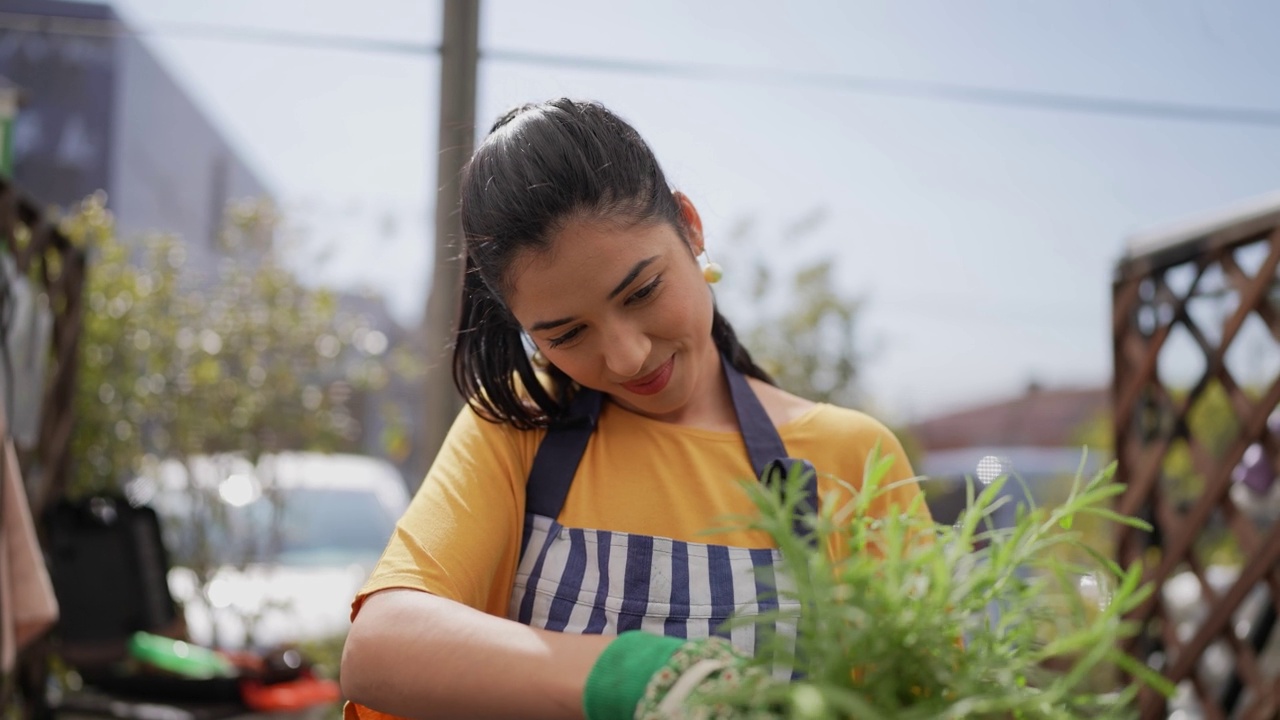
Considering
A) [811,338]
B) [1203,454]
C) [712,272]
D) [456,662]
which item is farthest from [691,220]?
[811,338]

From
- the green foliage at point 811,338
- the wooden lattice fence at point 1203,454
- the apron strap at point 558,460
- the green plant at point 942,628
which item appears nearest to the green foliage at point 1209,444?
the green foliage at point 811,338

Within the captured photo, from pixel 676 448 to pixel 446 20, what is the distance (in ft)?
4.85

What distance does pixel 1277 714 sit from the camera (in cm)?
304

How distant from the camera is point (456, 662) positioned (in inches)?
34.1

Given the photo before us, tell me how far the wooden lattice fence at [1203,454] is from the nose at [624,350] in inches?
101

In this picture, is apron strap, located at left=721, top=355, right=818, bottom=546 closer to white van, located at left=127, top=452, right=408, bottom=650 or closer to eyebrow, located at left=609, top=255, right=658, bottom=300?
eyebrow, located at left=609, top=255, right=658, bottom=300

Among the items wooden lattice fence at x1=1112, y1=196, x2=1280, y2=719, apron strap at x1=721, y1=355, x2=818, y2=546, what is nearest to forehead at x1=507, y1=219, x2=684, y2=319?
apron strap at x1=721, y1=355, x2=818, y2=546

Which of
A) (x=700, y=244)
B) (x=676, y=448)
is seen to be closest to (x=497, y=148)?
(x=700, y=244)

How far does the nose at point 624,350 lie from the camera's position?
1072 millimetres

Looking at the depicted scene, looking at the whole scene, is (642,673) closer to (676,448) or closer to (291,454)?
(676,448)

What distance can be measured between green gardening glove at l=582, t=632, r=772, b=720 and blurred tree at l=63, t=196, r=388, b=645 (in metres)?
4.38

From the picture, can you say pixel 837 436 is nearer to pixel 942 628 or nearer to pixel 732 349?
pixel 732 349

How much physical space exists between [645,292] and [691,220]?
0.67 ft

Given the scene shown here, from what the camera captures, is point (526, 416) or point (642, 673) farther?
point (526, 416)
